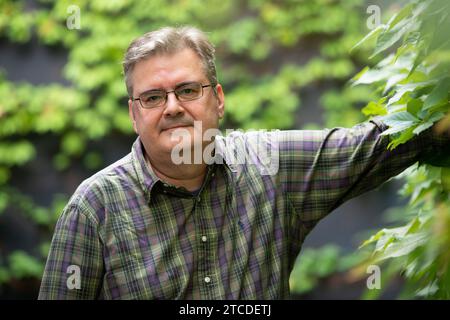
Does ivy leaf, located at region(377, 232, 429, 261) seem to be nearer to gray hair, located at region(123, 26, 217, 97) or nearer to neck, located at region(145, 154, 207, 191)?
neck, located at region(145, 154, 207, 191)

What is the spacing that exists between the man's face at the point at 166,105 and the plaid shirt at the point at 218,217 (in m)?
0.09

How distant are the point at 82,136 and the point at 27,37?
73cm

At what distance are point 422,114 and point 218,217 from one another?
2.07ft

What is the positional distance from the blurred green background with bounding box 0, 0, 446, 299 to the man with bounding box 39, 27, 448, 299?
2.08 meters

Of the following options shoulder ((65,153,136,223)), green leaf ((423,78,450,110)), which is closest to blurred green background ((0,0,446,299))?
shoulder ((65,153,136,223))

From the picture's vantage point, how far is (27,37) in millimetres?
3838

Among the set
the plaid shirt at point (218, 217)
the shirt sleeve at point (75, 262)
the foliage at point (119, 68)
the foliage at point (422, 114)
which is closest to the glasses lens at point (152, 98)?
the plaid shirt at point (218, 217)

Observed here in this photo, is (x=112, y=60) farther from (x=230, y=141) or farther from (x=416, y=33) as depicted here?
(x=416, y=33)

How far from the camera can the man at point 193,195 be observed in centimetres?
154

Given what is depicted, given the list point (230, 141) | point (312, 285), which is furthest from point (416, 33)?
point (312, 285)

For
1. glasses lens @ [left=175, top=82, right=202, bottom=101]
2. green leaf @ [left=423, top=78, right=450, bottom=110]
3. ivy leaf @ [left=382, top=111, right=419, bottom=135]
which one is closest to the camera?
green leaf @ [left=423, top=78, right=450, bottom=110]

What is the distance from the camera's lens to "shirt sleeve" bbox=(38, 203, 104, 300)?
1.52 m

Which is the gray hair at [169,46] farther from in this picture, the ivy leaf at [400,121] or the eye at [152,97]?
the ivy leaf at [400,121]

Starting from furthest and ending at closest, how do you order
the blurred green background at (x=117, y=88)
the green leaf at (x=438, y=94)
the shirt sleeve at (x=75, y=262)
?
the blurred green background at (x=117, y=88), the shirt sleeve at (x=75, y=262), the green leaf at (x=438, y=94)
